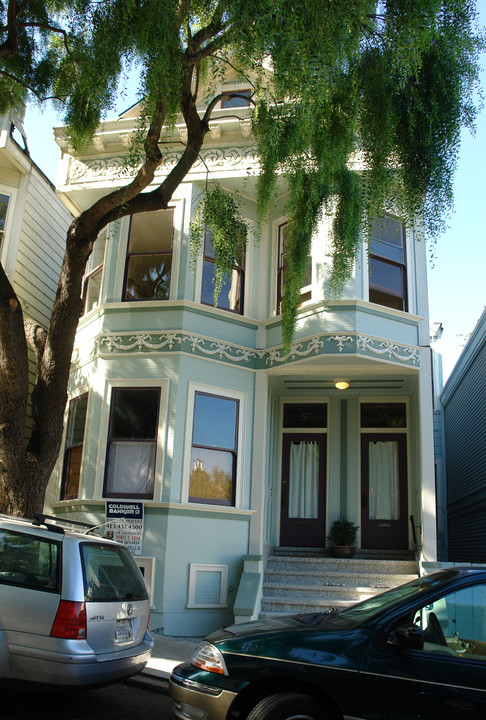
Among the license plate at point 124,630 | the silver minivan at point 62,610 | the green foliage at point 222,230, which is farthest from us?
the green foliage at point 222,230

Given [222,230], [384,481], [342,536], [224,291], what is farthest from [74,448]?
[384,481]

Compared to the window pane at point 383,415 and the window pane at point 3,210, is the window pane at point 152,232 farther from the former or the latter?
the window pane at point 383,415

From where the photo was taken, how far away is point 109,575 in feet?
19.1

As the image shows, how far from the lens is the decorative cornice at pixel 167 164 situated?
11852mm

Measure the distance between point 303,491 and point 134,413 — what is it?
382cm

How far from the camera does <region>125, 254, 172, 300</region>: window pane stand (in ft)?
38.6

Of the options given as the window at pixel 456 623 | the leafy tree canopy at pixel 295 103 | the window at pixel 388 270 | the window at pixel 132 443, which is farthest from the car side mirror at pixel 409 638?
the window at pixel 388 270

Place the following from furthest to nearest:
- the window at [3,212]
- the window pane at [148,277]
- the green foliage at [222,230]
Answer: the window at [3,212] → the window pane at [148,277] → the green foliage at [222,230]

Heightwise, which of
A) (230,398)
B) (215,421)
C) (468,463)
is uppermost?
(230,398)

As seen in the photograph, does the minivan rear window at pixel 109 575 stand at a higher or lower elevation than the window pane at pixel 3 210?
lower

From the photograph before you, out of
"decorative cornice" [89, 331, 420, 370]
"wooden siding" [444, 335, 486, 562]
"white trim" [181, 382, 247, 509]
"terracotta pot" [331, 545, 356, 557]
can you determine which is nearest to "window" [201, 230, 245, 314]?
"decorative cornice" [89, 331, 420, 370]

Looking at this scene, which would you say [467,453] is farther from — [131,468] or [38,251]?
[38,251]

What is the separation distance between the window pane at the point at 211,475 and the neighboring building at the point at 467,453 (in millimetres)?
7038

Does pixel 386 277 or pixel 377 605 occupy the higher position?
pixel 386 277
